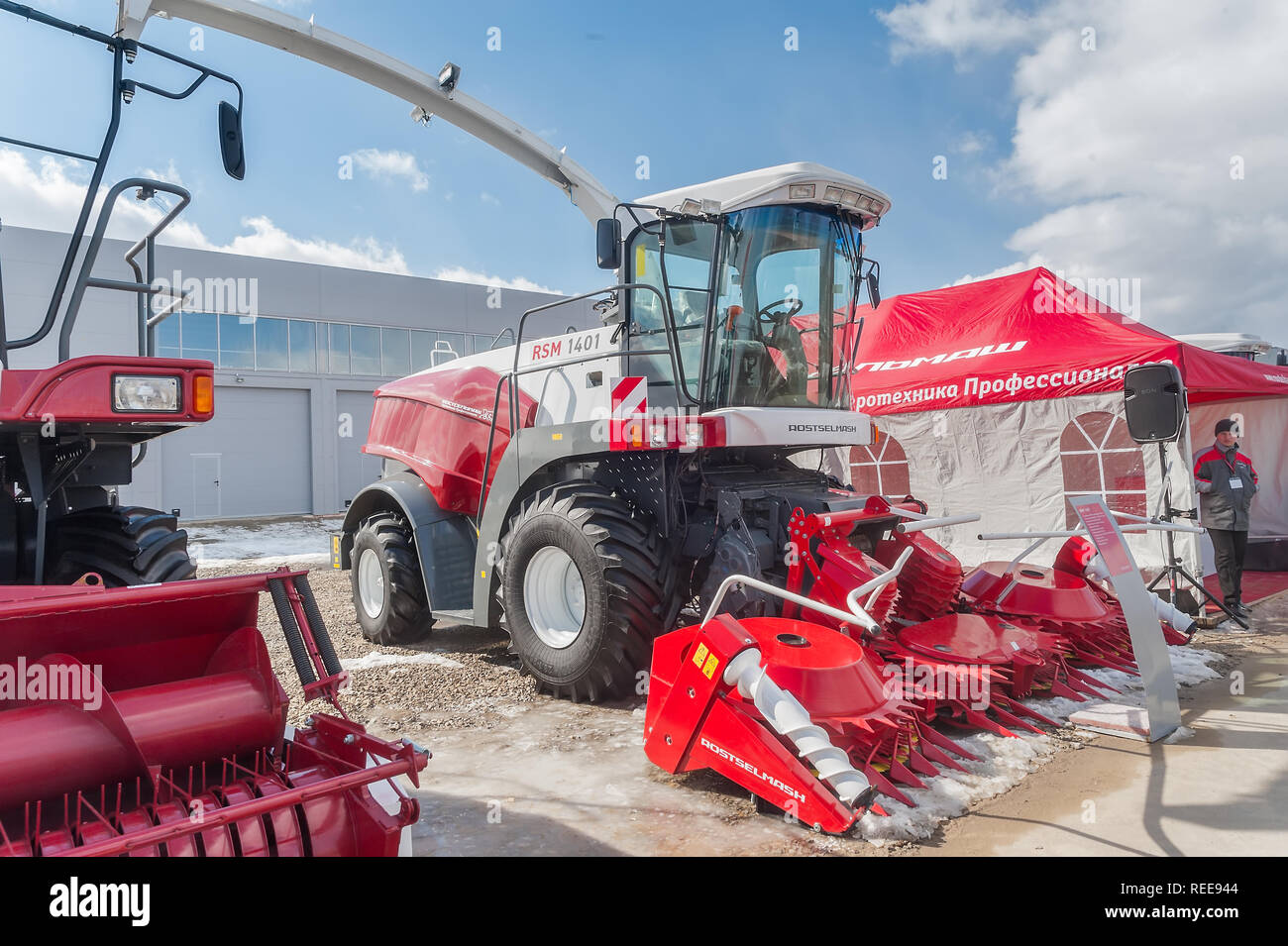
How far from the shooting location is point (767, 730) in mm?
3096

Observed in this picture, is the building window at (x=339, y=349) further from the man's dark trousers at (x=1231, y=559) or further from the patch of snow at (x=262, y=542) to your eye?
the man's dark trousers at (x=1231, y=559)

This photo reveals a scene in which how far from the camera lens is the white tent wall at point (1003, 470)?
28.8 ft

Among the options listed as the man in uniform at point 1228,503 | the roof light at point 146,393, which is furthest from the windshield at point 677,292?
the man in uniform at point 1228,503

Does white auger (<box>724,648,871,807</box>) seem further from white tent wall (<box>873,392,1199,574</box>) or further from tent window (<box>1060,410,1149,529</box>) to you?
tent window (<box>1060,410,1149,529</box>)

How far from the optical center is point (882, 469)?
427 inches

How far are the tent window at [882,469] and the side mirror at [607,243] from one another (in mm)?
6652

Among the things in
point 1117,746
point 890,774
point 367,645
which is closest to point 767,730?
point 890,774

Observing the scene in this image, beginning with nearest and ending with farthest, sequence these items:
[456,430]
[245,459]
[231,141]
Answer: [231,141] < [456,430] < [245,459]

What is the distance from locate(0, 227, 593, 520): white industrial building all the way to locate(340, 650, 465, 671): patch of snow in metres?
16.0

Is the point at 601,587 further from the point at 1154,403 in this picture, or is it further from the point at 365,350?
the point at 365,350

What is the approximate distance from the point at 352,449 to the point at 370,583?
658 inches

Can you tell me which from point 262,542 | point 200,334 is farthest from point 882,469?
point 200,334
